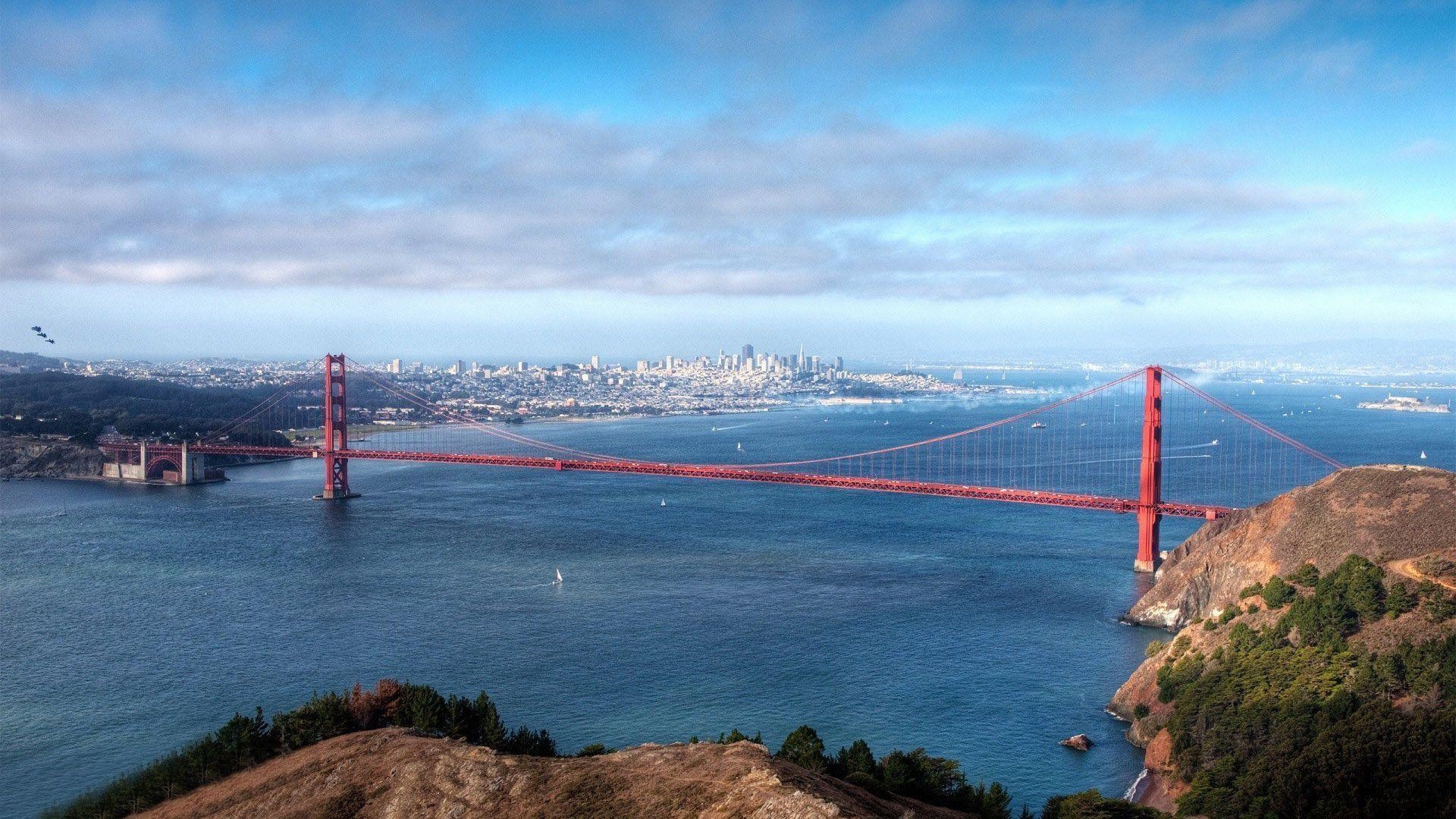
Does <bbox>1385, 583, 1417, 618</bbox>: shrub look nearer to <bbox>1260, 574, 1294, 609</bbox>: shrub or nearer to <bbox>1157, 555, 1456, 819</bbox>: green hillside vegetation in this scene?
<bbox>1157, 555, 1456, 819</bbox>: green hillside vegetation

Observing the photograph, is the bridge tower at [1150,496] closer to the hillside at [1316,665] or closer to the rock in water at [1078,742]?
the hillside at [1316,665]

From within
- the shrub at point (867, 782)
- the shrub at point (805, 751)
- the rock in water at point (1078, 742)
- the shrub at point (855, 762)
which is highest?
the shrub at point (805, 751)

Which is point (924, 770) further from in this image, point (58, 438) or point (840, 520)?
point (58, 438)

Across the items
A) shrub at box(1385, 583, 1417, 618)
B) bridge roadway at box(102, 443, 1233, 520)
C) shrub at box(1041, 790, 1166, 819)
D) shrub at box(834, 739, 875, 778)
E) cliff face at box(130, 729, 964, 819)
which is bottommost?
shrub at box(1041, 790, 1166, 819)

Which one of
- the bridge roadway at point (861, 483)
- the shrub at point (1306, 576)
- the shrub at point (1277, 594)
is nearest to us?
the shrub at point (1277, 594)

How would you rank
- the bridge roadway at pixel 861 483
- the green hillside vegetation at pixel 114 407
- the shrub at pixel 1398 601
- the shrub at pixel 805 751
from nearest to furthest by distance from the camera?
the shrub at pixel 805 751 → the shrub at pixel 1398 601 → the bridge roadway at pixel 861 483 → the green hillside vegetation at pixel 114 407

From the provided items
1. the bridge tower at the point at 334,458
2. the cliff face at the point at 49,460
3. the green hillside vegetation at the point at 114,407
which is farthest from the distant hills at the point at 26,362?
the bridge tower at the point at 334,458

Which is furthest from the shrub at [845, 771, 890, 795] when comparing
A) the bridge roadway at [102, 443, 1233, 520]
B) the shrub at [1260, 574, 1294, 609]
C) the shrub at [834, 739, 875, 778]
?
the bridge roadway at [102, 443, 1233, 520]
